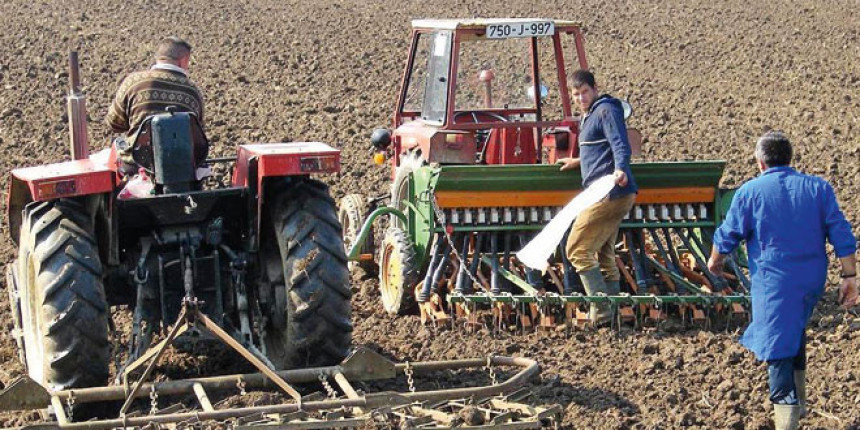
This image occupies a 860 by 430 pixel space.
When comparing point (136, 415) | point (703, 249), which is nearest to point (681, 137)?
point (703, 249)

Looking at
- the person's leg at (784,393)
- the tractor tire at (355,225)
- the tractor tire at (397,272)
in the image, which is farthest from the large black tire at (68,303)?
the tractor tire at (355,225)

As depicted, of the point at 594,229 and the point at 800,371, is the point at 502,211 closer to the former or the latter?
the point at 594,229

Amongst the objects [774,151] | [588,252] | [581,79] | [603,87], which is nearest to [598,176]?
[588,252]

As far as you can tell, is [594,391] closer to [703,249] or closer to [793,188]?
[793,188]

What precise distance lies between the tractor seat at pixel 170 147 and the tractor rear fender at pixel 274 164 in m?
0.26

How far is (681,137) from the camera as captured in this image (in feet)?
47.0

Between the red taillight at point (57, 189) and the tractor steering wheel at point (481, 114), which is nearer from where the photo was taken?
the red taillight at point (57, 189)

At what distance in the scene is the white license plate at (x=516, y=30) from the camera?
887 centimetres

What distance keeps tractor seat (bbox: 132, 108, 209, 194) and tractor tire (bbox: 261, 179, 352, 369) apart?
0.47 metres

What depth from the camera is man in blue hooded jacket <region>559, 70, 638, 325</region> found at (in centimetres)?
778

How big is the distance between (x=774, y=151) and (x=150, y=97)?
9.57ft

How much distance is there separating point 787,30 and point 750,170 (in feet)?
24.7

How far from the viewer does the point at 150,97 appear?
21.7 ft

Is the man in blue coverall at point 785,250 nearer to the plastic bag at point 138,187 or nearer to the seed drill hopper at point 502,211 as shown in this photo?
the seed drill hopper at point 502,211
